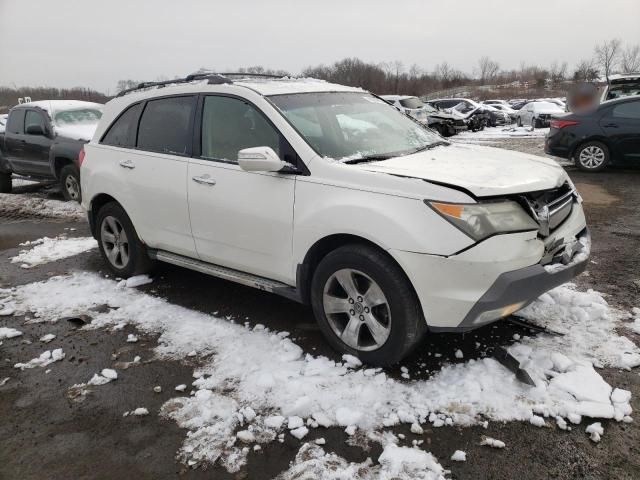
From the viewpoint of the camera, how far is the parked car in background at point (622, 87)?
10.9 m

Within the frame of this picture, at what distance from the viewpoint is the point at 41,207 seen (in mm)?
9453

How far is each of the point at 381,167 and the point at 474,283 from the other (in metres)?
0.97

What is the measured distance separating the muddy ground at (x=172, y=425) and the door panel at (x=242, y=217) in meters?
0.57

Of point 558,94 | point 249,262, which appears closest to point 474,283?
point 249,262

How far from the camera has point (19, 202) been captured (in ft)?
33.2

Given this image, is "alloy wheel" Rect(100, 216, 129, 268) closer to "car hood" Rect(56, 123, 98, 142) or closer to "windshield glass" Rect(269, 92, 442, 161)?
"windshield glass" Rect(269, 92, 442, 161)

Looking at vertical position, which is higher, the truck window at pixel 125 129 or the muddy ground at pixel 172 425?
the truck window at pixel 125 129

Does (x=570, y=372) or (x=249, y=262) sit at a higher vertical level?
(x=249, y=262)

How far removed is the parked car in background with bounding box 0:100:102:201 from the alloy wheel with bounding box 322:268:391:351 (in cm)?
724

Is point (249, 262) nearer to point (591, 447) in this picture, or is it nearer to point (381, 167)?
point (381, 167)

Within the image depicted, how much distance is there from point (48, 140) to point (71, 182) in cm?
124

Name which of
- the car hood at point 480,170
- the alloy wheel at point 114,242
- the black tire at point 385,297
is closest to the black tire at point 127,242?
the alloy wheel at point 114,242

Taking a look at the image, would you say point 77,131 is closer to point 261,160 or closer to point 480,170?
point 261,160

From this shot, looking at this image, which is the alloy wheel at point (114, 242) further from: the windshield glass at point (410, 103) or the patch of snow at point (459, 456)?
the windshield glass at point (410, 103)
